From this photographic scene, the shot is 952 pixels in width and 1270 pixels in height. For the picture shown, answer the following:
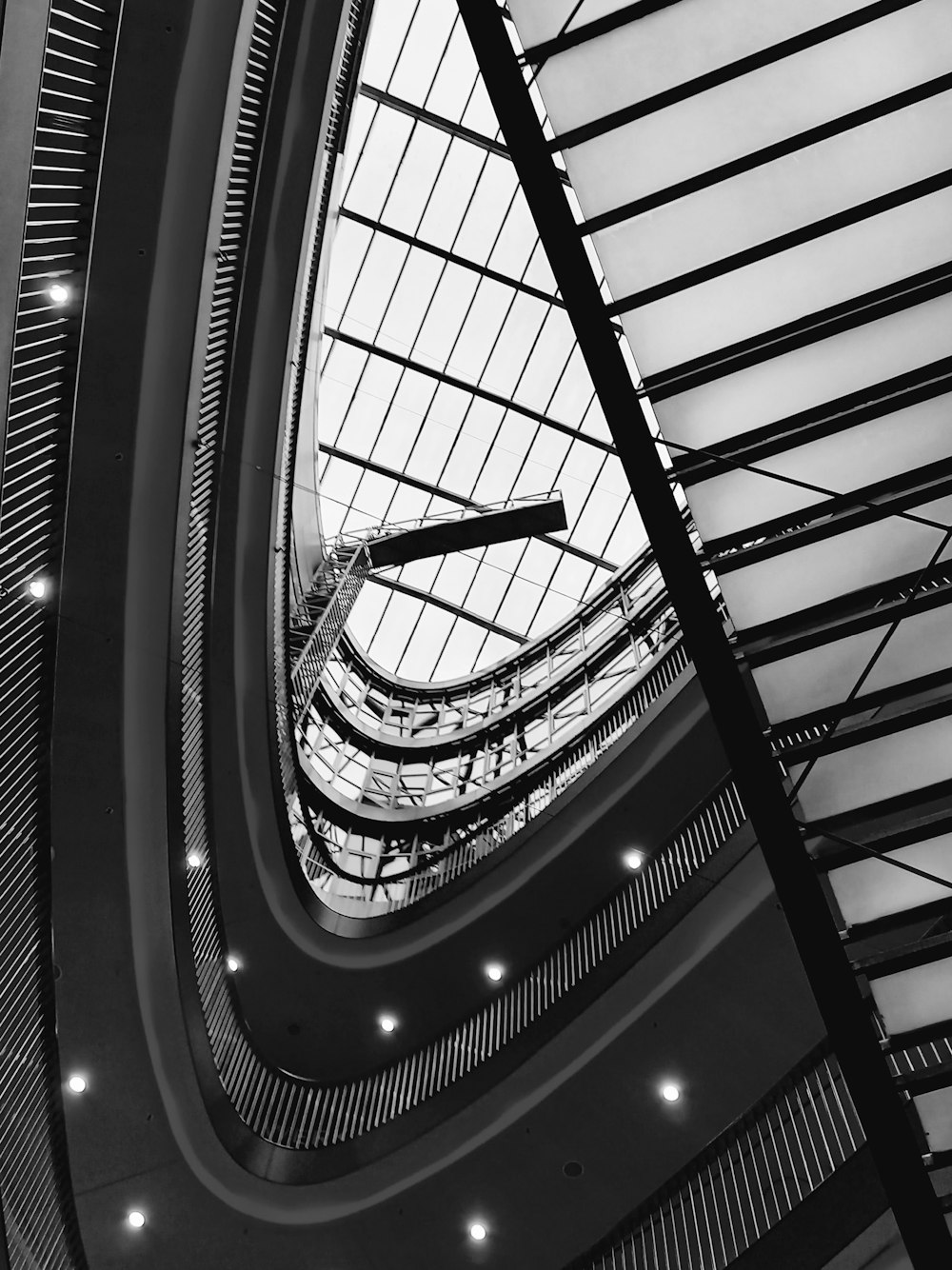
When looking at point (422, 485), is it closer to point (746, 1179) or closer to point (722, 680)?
point (746, 1179)

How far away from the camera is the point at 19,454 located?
9.81m

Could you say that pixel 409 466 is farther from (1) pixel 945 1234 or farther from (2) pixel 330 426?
(1) pixel 945 1234

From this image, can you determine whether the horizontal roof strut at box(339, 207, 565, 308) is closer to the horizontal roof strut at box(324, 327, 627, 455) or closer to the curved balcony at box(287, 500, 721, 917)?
the horizontal roof strut at box(324, 327, 627, 455)

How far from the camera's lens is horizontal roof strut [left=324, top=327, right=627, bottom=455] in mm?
29328

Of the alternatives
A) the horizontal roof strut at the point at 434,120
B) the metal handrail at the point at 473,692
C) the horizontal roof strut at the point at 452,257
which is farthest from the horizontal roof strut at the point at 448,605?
the horizontal roof strut at the point at 434,120

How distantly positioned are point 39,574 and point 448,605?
914 inches

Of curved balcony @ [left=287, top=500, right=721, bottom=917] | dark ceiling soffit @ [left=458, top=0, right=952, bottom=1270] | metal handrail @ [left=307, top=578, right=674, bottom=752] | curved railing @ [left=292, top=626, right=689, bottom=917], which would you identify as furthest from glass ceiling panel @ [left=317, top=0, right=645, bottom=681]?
dark ceiling soffit @ [left=458, top=0, right=952, bottom=1270]

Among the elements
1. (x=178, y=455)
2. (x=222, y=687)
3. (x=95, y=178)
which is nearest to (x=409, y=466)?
(x=222, y=687)

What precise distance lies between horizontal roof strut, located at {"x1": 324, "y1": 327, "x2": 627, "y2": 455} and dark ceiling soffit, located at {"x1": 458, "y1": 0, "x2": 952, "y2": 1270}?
24.3 m

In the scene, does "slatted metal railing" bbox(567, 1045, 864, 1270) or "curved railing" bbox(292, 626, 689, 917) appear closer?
"slatted metal railing" bbox(567, 1045, 864, 1270)

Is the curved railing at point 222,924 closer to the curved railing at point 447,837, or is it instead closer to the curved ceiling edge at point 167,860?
the curved ceiling edge at point 167,860

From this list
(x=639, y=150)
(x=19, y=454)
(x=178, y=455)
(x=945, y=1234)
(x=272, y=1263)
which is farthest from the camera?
(x=272, y=1263)

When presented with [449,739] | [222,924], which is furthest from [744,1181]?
[449,739]

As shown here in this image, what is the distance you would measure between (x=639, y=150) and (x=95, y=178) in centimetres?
510
